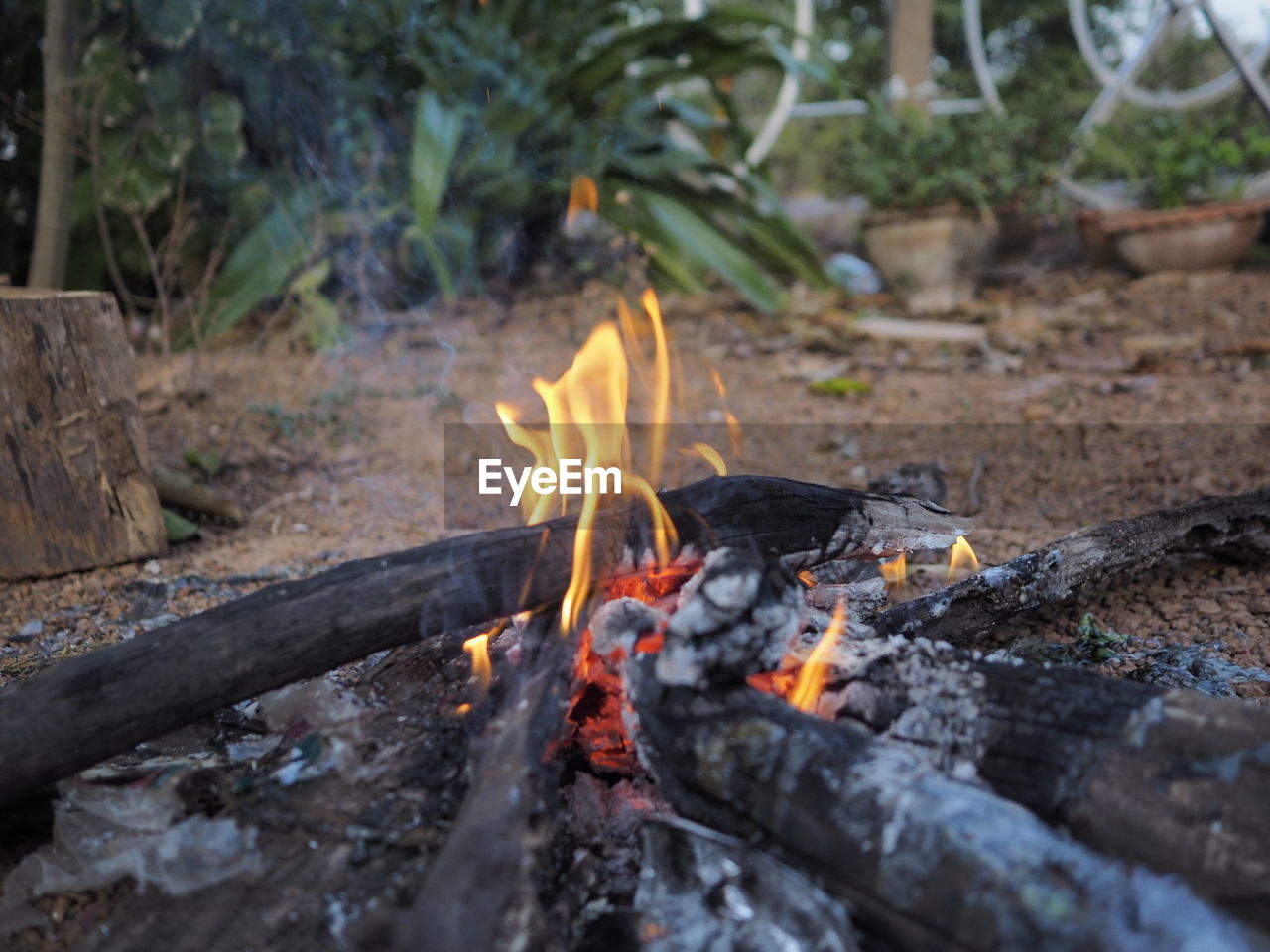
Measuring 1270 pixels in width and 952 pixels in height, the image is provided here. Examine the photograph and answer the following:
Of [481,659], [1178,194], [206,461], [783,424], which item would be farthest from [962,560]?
[1178,194]

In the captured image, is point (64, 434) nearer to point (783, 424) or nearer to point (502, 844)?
point (502, 844)

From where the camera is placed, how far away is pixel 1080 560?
205 cm

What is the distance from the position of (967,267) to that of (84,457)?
5.08m

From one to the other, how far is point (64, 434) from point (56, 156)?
1.76 m

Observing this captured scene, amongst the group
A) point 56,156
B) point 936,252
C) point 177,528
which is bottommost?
point 177,528

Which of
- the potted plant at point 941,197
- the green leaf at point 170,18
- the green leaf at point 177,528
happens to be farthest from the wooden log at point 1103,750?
the potted plant at point 941,197

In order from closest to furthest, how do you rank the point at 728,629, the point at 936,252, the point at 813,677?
1. the point at 728,629
2. the point at 813,677
3. the point at 936,252

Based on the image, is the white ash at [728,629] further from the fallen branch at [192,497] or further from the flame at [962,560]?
the fallen branch at [192,497]

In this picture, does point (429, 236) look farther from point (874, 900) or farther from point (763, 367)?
point (874, 900)

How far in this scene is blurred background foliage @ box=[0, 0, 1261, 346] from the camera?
4.55 m

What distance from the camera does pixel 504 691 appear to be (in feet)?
5.18

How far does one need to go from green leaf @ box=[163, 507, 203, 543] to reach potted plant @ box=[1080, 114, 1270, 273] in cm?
539

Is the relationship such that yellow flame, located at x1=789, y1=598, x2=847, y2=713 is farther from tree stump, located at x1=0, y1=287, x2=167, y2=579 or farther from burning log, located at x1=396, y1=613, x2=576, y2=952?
tree stump, located at x1=0, y1=287, x2=167, y2=579

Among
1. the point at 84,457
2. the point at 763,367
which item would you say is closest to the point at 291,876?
the point at 84,457
